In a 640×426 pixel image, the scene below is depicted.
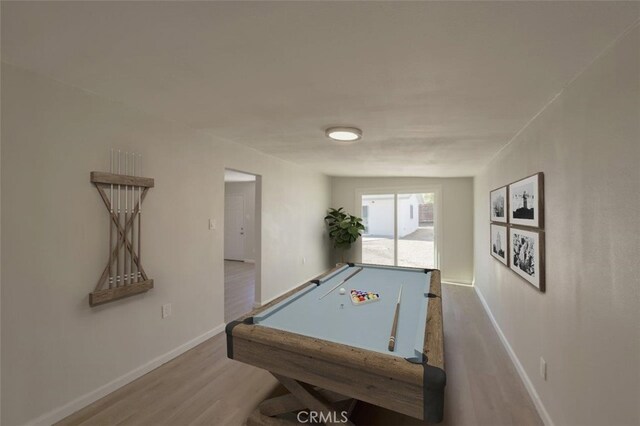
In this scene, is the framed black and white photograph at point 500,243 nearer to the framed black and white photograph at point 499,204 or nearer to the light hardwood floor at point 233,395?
the framed black and white photograph at point 499,204

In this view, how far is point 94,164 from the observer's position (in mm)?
1929

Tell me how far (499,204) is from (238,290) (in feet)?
13.0

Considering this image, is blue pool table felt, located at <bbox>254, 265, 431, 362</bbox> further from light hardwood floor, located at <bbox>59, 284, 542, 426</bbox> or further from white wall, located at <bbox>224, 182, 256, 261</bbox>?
white wall, located at <bbox>224, 182, 256, 261</bbox>

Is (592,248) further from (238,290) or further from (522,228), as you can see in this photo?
(238,290)

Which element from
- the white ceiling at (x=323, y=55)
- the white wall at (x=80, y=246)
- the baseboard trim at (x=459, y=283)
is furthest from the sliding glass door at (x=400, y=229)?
the white wall at (x=80, y=246)

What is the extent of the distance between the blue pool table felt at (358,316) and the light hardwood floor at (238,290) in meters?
1.61

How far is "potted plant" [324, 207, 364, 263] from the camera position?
226 inches

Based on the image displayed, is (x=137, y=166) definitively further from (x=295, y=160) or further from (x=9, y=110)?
(x=295, y=160)

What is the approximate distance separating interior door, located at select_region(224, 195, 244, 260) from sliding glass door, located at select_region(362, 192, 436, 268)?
3.36 meters

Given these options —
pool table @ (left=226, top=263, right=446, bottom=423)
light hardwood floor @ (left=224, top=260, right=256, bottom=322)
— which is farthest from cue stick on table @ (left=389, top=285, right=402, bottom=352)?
light hardwood floor @ (left=224, top=260, right=256, bottom=322)

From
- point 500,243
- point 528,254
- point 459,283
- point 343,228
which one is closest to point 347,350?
point 528,254

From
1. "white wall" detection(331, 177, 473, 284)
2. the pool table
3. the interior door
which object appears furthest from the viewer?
the interior door

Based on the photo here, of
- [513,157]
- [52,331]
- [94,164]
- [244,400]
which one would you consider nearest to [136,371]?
[52,331]

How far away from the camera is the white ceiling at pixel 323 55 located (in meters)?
1.04
